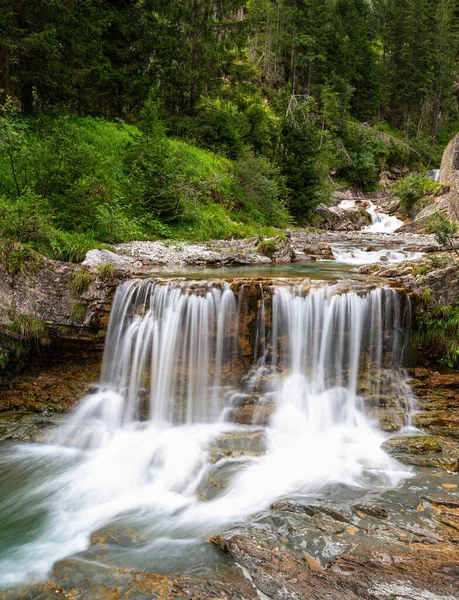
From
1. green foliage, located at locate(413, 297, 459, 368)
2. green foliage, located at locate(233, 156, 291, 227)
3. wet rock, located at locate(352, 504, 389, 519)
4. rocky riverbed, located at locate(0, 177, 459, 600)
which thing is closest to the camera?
rocky riverbed, located at locate(0, 177, 459, 600)

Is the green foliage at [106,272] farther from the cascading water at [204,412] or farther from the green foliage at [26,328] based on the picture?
the green foliage at [26,328]

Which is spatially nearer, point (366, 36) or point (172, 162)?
point (172, 162)

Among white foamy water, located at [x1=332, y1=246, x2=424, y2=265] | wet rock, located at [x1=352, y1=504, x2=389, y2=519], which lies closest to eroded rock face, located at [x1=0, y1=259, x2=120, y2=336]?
wet rock, located at [x1=352, y1=504, x2=389, y2=519]

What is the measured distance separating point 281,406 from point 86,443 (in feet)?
11.7

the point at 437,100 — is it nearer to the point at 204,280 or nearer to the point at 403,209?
the point at 403,209

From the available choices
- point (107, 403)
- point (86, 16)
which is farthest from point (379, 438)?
point (86, 16)

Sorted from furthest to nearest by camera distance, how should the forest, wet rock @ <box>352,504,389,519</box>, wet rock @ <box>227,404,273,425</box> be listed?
the forest
wet rock @ <box>227,404,273,425</box>
wet rock @ <box>352,504,389,519</box>

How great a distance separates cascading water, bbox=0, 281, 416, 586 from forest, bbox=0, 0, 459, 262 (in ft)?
10.7

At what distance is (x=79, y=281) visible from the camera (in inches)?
295

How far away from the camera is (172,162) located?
14031 millimetres

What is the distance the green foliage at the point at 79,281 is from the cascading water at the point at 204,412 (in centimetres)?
66

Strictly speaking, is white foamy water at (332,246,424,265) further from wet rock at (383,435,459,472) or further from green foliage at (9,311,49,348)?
green foliage at (9,311,49,348)

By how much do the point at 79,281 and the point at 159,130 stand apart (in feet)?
30.8

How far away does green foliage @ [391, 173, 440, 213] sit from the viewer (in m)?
23.8
